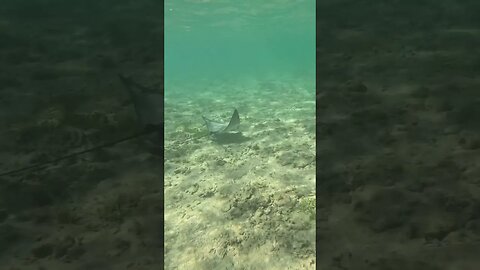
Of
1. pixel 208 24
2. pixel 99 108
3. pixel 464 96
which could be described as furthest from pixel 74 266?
pixel 208 24

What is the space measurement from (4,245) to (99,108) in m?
0.79

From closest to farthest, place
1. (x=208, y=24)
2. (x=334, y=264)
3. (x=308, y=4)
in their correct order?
(x=334, y=264), (x=308, y=4), (x=208, y=24)

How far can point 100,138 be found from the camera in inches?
63.6

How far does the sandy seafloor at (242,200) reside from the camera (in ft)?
13.7

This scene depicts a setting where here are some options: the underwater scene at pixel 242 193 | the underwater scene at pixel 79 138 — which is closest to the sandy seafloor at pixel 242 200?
the underwater scene at pixel 242 193

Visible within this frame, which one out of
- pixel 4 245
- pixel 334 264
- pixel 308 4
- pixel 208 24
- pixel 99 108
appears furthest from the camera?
pixel 208 24

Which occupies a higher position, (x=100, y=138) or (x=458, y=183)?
(x=100, y=138)

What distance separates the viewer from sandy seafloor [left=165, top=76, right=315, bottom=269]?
13.7 ft

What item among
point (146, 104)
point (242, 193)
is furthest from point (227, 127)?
point (146, 104)

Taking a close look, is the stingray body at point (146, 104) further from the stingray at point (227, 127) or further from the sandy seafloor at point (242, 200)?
the stingray at point (227, 127)

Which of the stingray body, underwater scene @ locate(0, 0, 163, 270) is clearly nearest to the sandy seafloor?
underwater scene @ locate(0, 0, 163, 270)

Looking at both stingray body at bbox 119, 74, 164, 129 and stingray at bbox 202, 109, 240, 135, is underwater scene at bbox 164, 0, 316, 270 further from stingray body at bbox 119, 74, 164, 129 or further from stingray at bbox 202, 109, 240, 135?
stingray body at bbox 119, 74, 164, 129

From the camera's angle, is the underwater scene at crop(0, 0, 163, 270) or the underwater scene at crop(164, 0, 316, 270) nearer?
the underwater scene at crop(0, 0, 163, 270)

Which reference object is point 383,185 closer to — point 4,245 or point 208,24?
point 4,245
